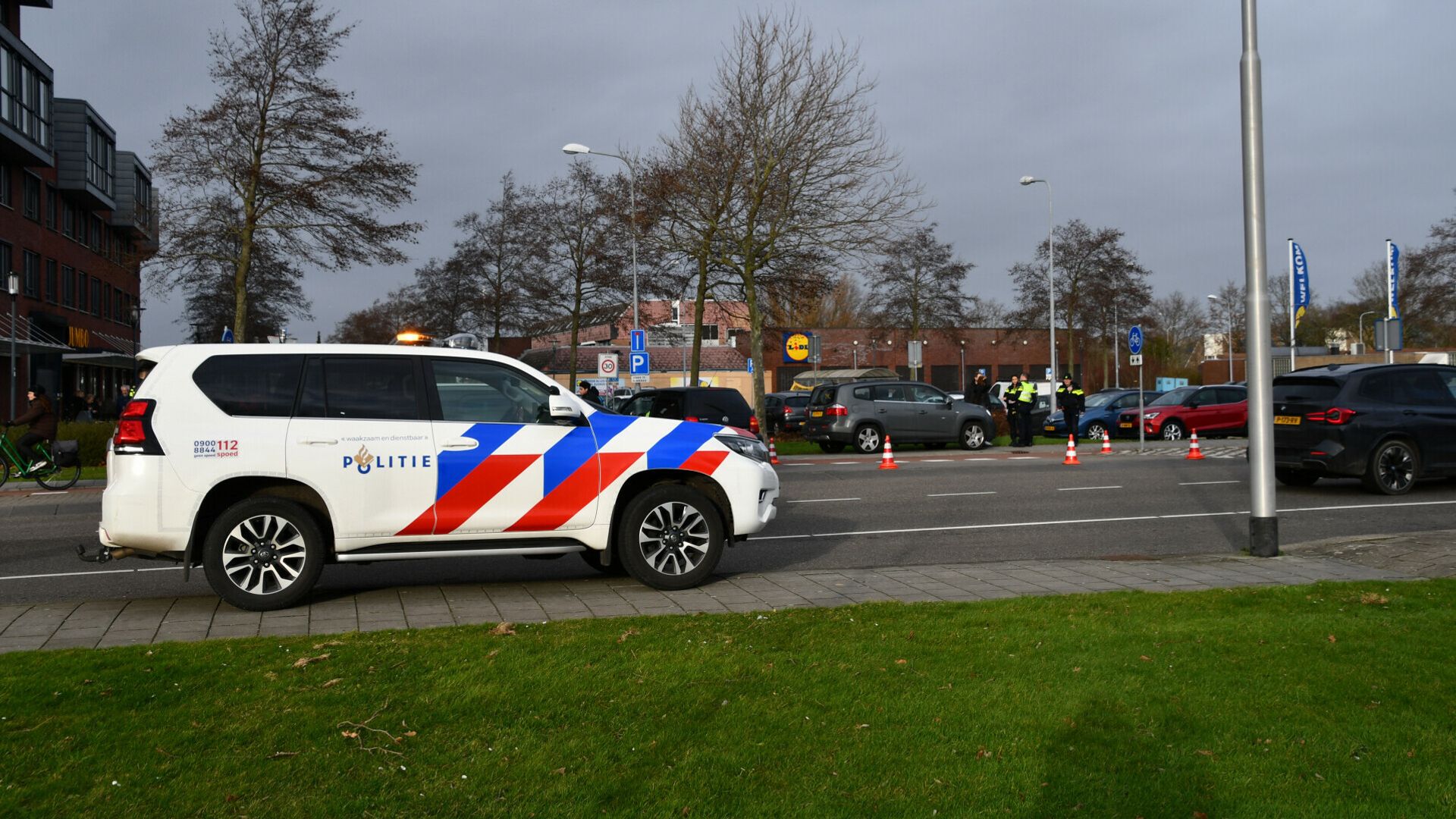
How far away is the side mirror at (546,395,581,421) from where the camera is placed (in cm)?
795

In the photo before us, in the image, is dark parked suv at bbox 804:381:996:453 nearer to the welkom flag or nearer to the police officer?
the police officer

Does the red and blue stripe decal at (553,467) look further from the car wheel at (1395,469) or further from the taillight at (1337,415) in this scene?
the car wheel at (1395,469)

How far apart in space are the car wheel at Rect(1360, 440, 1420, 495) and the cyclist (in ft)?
61.1

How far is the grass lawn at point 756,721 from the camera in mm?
3982

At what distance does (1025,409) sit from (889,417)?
342cm

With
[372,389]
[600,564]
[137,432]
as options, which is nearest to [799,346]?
[600,564]

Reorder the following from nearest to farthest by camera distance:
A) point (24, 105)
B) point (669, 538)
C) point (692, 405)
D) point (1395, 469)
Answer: point (669, 538) < point (1395, 469) < point (692, 405) < point (24, 105)

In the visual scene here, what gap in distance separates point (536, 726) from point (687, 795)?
0.92 meters

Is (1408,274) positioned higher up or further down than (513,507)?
higher up

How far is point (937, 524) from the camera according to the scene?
504 inches

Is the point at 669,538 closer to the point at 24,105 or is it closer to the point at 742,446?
the point at 742,446

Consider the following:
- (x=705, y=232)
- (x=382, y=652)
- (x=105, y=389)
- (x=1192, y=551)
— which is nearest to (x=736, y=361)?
(x=105, y=389)

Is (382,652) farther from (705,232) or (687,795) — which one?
(705,232)

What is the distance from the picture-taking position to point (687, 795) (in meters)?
3.98
